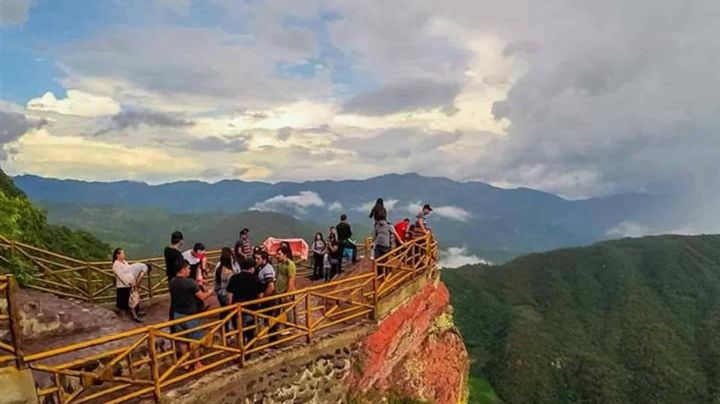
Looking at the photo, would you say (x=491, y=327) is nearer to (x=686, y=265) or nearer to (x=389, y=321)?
(x=686, y=265)

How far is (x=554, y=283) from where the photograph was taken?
522 feet

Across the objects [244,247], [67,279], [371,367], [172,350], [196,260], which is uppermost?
[244,247]

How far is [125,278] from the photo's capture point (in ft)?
45.4

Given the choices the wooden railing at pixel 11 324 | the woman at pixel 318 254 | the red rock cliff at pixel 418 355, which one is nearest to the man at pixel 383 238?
the red rock cliff at pixel 418 355

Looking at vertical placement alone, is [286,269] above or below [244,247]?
below

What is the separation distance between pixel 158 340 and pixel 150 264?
183 inches

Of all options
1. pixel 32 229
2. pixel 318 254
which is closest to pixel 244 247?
pixel 318 254

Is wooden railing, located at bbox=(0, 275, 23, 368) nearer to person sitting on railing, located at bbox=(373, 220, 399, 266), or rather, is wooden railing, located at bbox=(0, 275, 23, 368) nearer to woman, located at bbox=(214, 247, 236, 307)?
woman, located at bbox=(214, 247, 236, 307)

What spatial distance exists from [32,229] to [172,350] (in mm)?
16036

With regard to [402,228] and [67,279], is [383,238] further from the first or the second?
[67,279]

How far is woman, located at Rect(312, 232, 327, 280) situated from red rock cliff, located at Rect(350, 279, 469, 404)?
151 inches

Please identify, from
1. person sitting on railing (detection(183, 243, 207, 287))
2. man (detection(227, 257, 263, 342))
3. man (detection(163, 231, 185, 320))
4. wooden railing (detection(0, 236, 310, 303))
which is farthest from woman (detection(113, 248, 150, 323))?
man (detection(227, 257, 263, 342))

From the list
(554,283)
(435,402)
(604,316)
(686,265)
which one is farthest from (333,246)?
(686,265)

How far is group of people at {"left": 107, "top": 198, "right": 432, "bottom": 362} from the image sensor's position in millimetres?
10547
